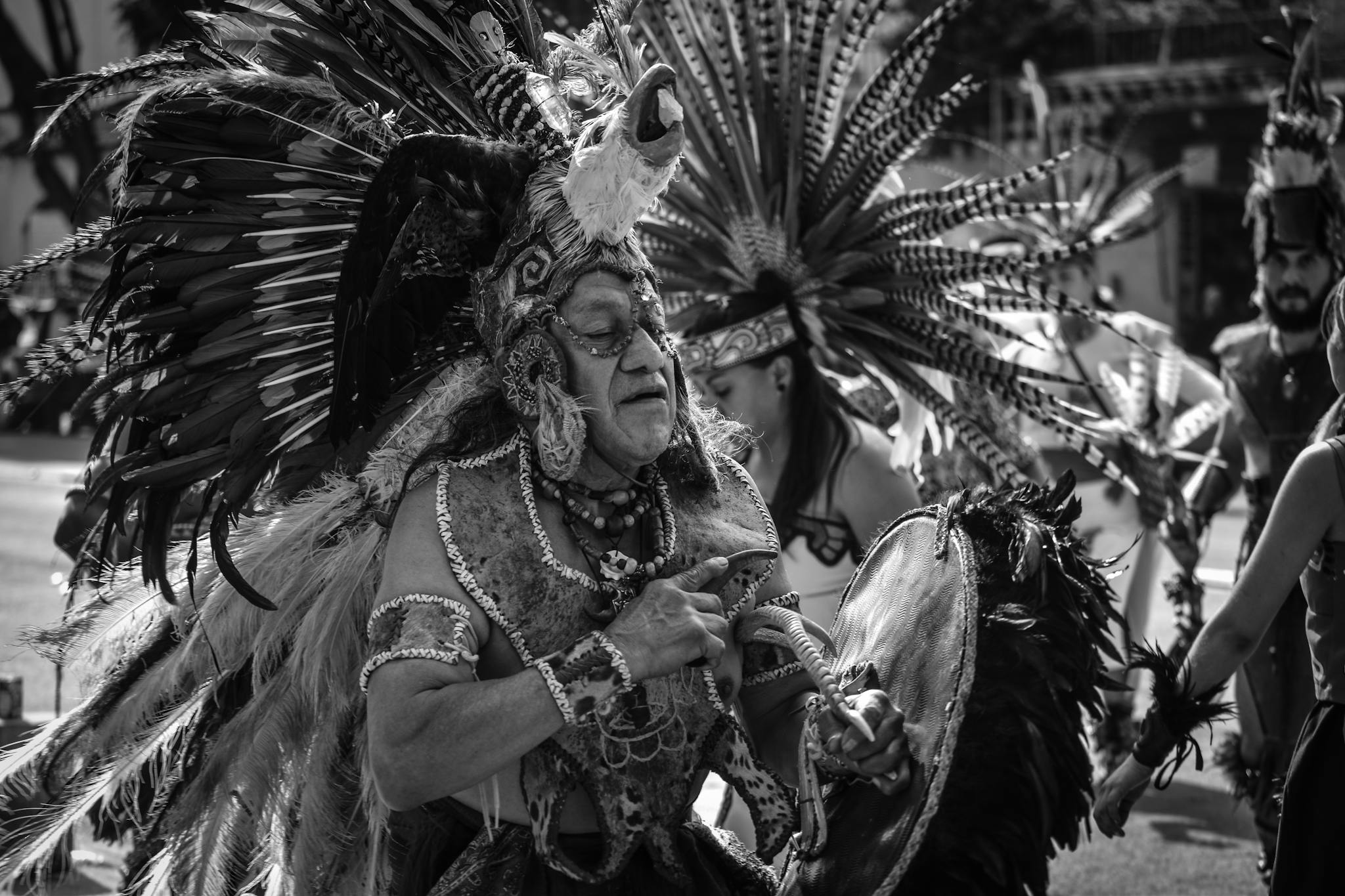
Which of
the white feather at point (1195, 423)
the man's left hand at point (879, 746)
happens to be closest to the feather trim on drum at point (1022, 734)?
the man's left hand at point (879, 746)

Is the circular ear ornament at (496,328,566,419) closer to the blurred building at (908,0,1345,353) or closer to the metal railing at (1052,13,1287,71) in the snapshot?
the blurred building at (908,0,1345,353)

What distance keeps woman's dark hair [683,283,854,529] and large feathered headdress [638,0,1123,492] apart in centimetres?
2

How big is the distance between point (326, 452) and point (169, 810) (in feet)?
2.44

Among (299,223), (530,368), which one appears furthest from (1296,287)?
(299,223)

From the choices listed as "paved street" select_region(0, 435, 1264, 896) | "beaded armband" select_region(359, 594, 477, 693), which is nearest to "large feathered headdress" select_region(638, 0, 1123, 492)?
"paved street" select_region(0, 435, 1264, 896)

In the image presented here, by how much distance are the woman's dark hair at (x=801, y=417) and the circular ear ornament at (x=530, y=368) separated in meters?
1.80

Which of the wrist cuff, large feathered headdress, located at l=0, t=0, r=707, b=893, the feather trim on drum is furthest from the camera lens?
the wrist cuff

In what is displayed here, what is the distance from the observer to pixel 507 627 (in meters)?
2.48

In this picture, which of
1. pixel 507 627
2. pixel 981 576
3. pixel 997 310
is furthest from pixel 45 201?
pixel 981 576

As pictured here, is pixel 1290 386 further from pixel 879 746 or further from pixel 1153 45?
pixel 1153 45

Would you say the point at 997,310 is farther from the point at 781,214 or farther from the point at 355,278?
the point at 355,278

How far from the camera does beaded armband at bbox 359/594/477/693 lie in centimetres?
233

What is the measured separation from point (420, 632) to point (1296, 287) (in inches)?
139

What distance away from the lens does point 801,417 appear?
4367 millimetres
